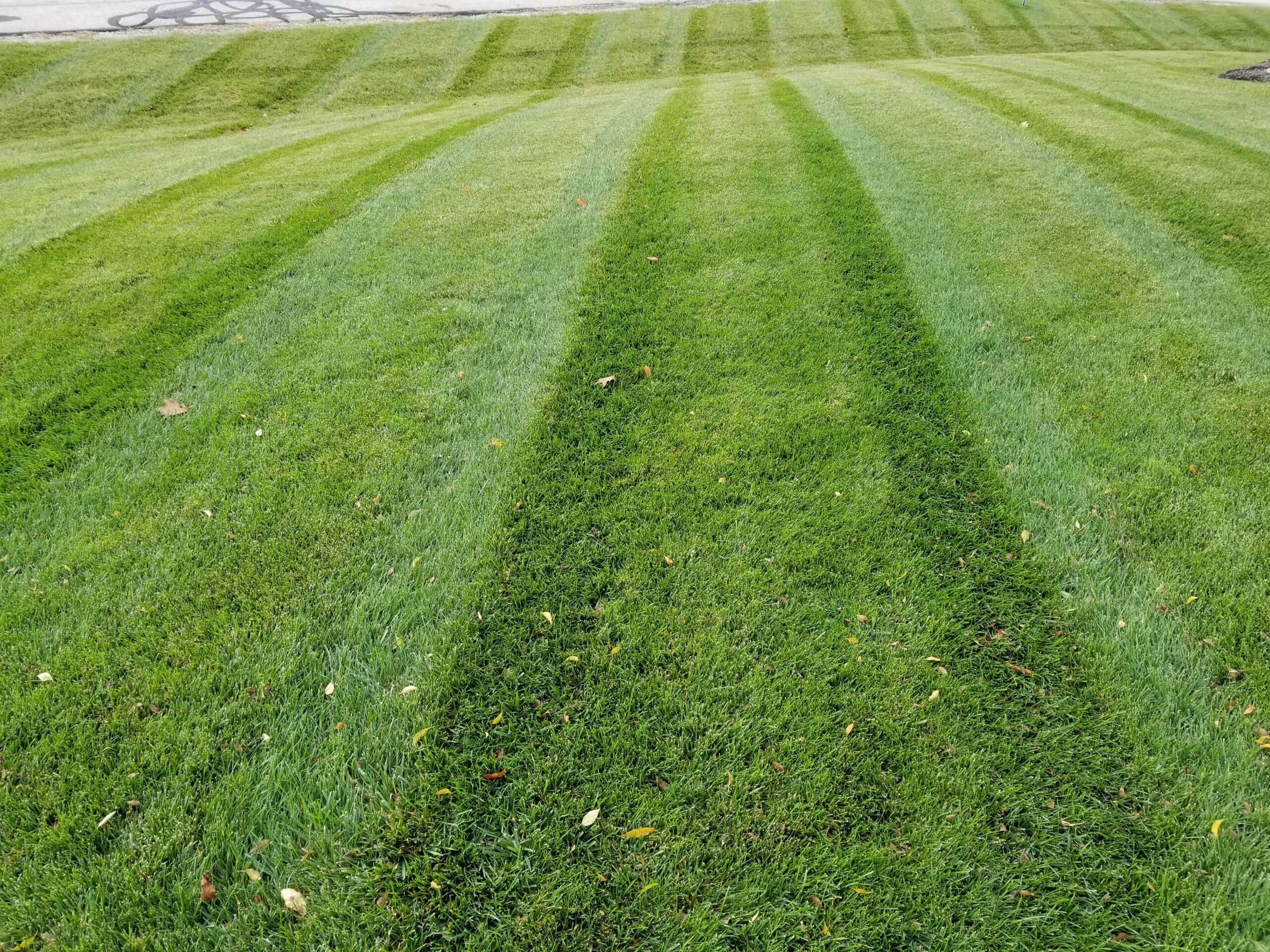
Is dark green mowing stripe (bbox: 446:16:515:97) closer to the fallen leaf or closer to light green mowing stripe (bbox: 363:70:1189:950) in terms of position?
light green mowing stripe (bbox: 363:70:1189:950)

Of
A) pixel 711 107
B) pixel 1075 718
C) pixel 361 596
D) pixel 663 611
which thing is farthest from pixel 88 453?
pixel 711 107

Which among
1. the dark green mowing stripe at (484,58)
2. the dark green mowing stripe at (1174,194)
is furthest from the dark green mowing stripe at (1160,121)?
the dark green mowing stripe at (484,58)

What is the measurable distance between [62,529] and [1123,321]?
264 inches

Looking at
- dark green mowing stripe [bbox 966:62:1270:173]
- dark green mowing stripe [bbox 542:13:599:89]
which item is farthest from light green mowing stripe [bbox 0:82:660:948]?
dark green mowing stripe [bbox 542:13:599:89]

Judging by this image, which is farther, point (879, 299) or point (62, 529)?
point (879, 299)

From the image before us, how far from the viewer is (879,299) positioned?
16.9 feet

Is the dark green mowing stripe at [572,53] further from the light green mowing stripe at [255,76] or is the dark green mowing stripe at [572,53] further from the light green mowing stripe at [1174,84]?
the light green mowing stripe at [1174,84]

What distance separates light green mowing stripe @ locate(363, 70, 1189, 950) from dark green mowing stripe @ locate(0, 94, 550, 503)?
264cm

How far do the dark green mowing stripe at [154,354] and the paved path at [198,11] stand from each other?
16.5m

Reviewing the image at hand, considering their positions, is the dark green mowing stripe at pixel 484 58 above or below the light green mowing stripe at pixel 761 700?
above

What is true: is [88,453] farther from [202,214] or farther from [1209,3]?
[1209,3]

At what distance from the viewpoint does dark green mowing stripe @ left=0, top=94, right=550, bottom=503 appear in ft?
12.2

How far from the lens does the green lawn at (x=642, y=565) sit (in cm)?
207

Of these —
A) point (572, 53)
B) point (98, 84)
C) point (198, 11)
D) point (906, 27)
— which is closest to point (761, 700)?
point (98, 84)
